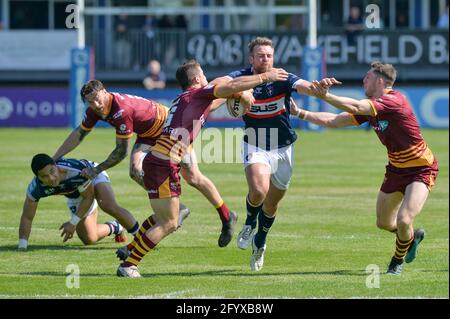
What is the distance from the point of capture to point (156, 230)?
38.3 feet

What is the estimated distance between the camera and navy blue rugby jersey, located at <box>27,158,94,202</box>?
13.5m

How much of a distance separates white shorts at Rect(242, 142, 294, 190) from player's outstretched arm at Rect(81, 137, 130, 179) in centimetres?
143

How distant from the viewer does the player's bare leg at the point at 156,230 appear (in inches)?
458

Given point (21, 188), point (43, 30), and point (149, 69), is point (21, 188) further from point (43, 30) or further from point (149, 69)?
point (43, 30)

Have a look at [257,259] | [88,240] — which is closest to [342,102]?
[257,259]

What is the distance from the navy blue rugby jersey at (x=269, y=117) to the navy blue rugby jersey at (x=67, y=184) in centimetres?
215

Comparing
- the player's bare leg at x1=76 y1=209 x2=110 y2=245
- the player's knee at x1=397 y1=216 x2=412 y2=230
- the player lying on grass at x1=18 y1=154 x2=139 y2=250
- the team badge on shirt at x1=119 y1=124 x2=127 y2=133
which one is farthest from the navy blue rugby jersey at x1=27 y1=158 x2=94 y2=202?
the player's knee at x1=397 y1=216 x2=412 y2=230

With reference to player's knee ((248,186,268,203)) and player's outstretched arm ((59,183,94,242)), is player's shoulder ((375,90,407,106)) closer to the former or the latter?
player's knee ((248,186,268,203))

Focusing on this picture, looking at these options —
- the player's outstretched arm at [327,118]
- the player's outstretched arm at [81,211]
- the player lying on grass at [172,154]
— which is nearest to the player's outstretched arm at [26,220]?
the player's outstretched arm at [81,211]

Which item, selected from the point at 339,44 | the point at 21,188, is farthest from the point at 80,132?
the point at 339,44

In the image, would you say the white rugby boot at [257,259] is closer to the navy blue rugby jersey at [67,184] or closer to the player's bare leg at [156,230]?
the player's bare leg at [156,230]

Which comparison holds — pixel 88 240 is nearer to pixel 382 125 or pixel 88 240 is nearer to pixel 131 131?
pixel 131 131
